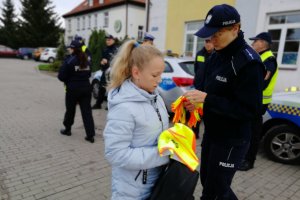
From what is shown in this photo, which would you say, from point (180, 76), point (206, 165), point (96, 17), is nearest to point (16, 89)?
point (180, 76)

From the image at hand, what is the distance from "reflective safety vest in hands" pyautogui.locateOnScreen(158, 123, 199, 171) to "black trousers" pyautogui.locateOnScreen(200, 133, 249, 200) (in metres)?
0.72

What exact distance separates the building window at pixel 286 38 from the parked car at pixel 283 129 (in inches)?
217

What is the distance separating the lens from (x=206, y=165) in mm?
2576

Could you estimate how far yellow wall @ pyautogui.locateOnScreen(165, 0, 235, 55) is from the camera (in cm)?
1245

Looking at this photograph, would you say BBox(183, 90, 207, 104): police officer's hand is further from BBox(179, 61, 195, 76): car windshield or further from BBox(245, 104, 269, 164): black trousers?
BBox(179, 61, 195, 76): car windshield

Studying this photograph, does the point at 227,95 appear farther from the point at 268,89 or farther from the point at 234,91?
the point at 268,89

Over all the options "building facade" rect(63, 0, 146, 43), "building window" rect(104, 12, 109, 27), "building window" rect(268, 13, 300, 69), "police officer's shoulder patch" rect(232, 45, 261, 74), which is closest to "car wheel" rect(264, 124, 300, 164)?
"police officer's shoulder patch" rect(232, 45, 261, 74)

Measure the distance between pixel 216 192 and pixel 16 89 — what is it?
10379mm

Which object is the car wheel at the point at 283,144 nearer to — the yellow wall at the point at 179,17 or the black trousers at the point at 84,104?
the black trousers at the point at 84,104

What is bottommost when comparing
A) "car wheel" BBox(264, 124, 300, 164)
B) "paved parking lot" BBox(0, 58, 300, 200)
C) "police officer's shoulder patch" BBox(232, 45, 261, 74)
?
"paved parking lot" BBox(0, 58, 300, 200)

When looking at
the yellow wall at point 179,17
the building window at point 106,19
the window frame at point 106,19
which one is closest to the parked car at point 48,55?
the window frame at point 106,19

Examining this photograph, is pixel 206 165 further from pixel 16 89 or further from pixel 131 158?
pixel 16 89

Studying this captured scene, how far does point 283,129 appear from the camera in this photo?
14.0 feet

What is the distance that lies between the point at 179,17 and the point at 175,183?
12.8 m
